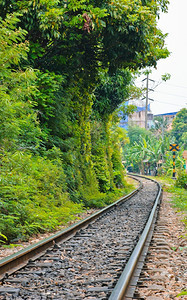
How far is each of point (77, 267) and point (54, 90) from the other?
7.70 m

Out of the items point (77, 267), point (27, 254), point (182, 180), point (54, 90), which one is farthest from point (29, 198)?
point (182, 180)

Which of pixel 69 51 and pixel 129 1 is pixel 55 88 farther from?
pixel 129 1

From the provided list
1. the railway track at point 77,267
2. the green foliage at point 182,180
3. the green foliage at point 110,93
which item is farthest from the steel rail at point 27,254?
the green foliage at point 182,180

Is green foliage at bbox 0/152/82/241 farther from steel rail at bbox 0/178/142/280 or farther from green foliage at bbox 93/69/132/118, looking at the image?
green foliage at bbox 93/69/132/118

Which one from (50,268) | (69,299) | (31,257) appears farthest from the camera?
(31,257)

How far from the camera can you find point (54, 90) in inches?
468

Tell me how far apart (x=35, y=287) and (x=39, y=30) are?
902 cm

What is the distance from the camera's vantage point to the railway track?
156 inches

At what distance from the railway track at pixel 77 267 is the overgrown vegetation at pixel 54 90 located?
106cm

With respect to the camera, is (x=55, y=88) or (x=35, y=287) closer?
(x=35, y=287)

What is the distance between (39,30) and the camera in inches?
453

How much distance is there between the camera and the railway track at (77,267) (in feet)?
13.0

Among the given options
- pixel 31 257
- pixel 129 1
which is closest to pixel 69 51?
pixel 129 1

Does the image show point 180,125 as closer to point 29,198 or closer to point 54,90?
point 54,90
